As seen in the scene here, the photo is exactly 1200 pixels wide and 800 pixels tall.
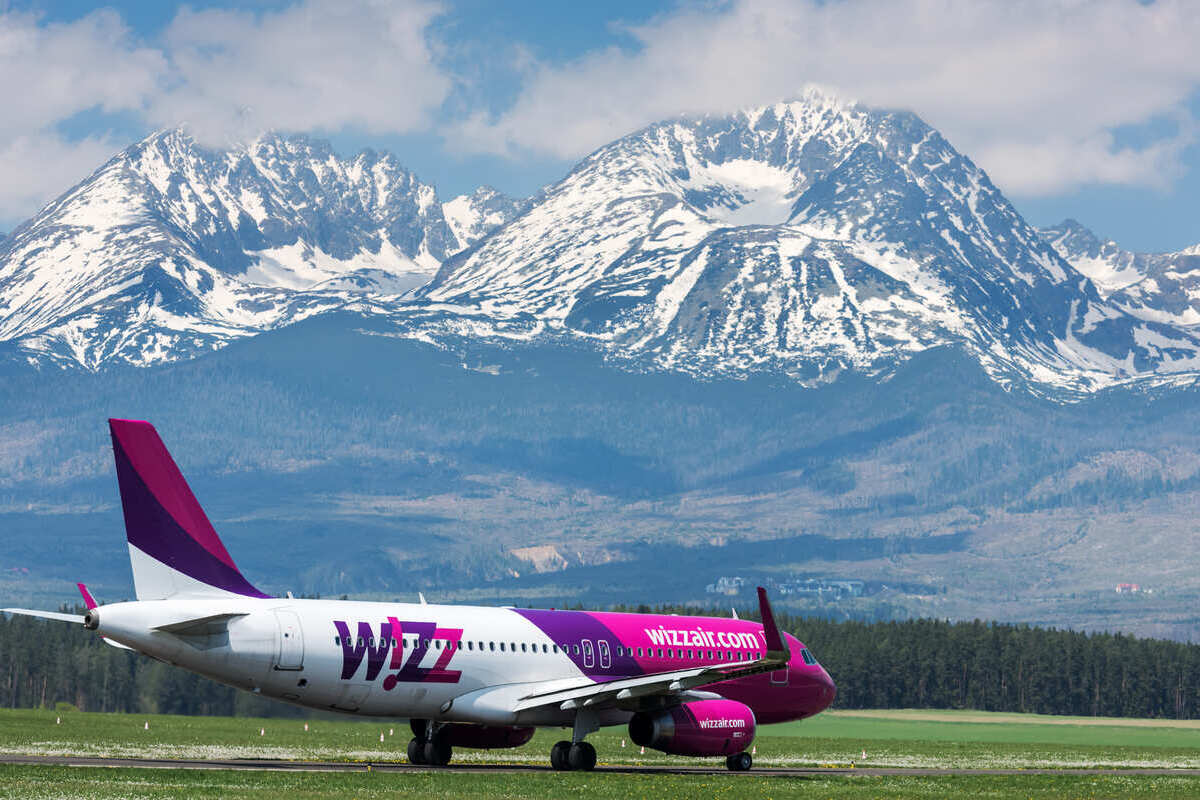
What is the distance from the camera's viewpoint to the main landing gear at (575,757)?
59875 mm

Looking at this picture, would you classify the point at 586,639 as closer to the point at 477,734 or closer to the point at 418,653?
the point at 477,734

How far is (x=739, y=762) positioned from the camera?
210 ft

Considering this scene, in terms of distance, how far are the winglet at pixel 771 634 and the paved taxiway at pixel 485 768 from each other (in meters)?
7.63

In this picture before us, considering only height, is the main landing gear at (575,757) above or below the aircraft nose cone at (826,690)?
below

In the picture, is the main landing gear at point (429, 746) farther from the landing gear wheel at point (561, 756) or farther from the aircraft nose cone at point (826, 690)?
the aircraft nose cone at point (826, 690)

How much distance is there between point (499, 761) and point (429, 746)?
646 cm

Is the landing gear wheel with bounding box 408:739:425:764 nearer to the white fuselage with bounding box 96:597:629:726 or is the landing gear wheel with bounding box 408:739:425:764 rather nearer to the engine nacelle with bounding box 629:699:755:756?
the white fuselage with bounding box 96:597:629:726

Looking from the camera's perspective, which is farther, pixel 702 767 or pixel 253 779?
pixel 702 767

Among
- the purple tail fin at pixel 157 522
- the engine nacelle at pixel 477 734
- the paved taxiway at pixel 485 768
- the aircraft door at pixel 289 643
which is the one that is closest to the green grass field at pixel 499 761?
the paved taxiway at pixel 485 768

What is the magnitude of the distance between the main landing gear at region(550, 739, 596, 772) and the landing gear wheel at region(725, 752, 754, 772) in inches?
235

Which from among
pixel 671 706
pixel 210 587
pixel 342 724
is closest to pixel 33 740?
pixel 210 587

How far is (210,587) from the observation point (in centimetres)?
5572

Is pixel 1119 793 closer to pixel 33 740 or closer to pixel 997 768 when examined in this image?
pixel 997 768

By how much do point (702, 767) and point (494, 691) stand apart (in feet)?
37.7
